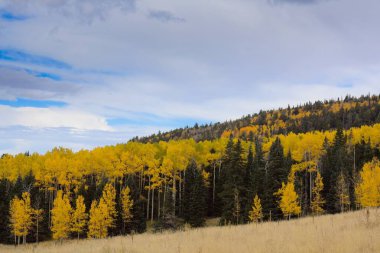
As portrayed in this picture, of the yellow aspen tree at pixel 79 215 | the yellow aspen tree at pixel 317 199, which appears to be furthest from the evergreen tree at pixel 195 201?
the yellow aspen tree at pixel 317 199

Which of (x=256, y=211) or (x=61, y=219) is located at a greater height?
(x=256, y=211)

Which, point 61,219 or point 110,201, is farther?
point 110,201

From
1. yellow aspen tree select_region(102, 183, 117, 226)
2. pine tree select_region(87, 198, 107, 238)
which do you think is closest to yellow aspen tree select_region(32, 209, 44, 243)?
pine tree select_region(87, 198, 107, 238)

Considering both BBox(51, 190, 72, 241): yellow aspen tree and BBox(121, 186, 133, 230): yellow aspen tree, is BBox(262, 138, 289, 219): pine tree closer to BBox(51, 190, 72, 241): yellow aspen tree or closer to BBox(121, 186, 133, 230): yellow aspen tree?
BBox(121, 186, 133, 230): yellow aspen tree

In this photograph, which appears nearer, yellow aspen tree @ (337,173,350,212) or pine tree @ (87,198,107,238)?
pine tree @ (87,198,107,238)

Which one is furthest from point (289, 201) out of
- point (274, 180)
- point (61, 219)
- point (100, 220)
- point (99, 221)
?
point (61, 219)

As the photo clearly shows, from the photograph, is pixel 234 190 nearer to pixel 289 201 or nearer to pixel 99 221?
pixel 289 201

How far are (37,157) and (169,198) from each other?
Answer: 40.2m

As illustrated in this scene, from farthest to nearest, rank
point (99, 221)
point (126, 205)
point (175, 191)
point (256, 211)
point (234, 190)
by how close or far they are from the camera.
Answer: point (175, 191) < point (234, 190) < point (126, 205) < point (256, 211) < point (99, 221)

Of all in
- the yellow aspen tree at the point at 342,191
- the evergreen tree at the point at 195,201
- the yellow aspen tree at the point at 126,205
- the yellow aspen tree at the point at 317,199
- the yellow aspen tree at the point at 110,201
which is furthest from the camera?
the evergreen tree at the point at 195,201

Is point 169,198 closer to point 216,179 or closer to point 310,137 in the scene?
point 216,179

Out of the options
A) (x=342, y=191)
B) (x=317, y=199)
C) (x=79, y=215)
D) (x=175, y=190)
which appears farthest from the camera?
(x=175, y=190)

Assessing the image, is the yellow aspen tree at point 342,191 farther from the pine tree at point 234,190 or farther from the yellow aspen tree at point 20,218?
the yellow aspen tree at point 20,218

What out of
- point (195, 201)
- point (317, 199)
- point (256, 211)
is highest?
point (317, 199)
